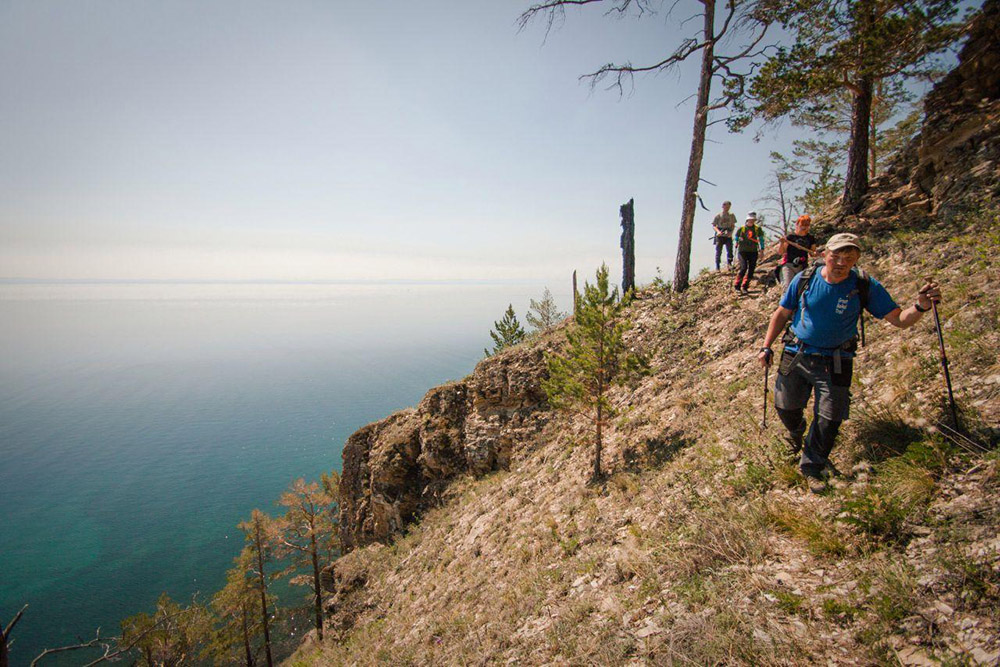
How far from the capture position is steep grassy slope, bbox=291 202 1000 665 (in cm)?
279

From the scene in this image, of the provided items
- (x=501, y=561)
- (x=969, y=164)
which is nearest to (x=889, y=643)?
(x=501, y=561)

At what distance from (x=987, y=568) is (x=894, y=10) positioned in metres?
13.7

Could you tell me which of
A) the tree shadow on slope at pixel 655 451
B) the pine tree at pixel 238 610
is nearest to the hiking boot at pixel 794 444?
the tree shadow on slope at pixel 655 451

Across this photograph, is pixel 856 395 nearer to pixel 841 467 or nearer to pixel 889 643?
pixel 841 467

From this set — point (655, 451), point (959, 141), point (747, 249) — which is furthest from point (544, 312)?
point (959, 141)

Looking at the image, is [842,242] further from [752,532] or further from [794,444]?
[752,532]

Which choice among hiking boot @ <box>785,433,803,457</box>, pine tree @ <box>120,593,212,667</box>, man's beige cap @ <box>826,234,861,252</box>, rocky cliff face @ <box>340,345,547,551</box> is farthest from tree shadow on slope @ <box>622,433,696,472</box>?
pine tree @ <box>120,593,212,667</box>

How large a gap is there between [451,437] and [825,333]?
14632 millimetres

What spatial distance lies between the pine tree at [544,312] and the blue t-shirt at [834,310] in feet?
67.7

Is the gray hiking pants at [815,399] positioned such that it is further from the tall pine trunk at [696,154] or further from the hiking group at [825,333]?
the tall pine trunk at [696,154]

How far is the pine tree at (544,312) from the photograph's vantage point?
25.3 metres

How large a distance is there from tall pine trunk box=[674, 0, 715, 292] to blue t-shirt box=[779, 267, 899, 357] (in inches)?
384

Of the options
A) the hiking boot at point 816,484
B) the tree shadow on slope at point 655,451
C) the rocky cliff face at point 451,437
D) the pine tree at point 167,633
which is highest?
the hiking boot at point 816,484

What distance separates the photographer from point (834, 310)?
388 cm
